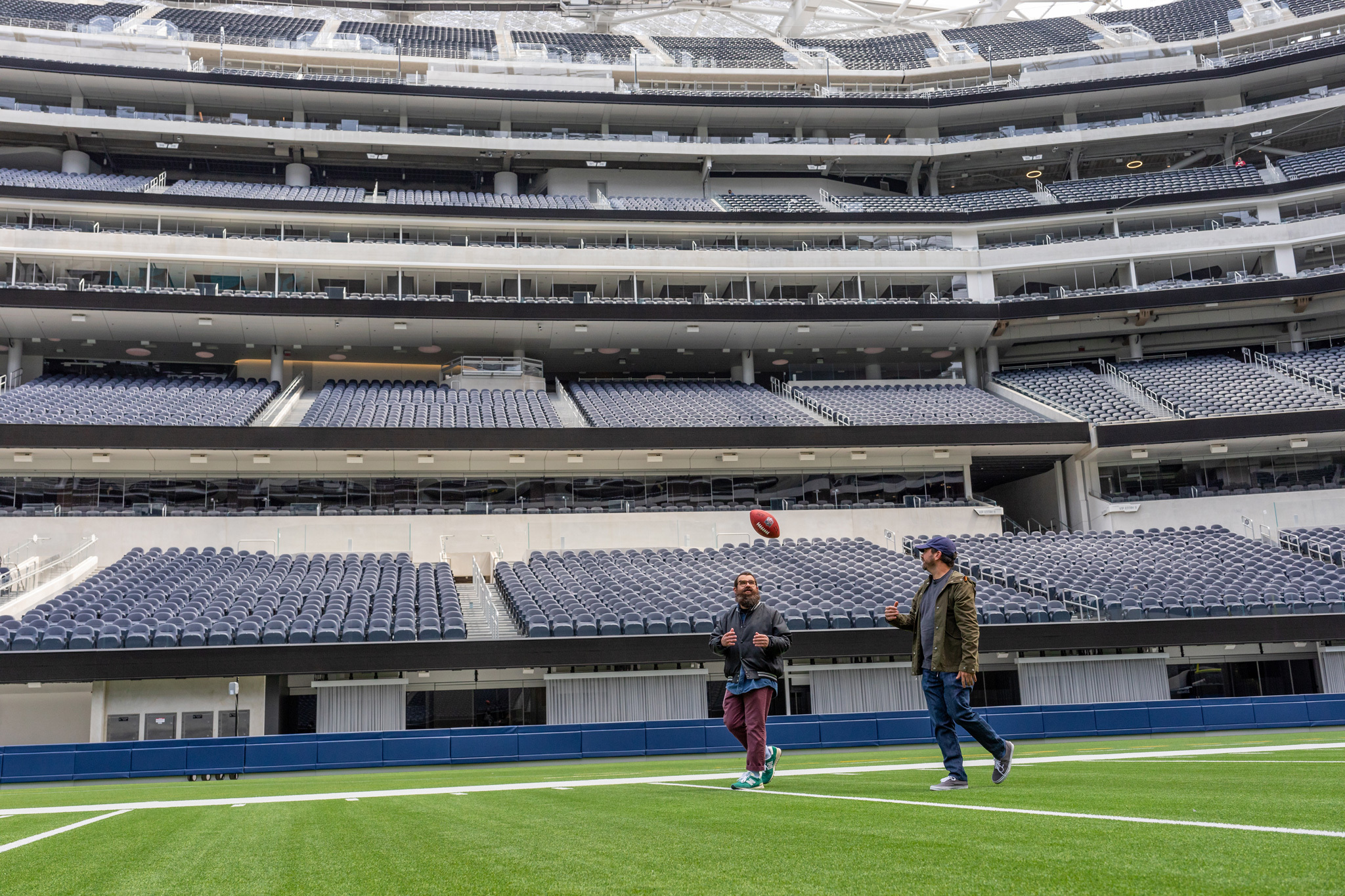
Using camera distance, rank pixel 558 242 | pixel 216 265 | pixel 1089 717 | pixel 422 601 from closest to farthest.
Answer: pixel 1089 717 → pixel 422 601 → pixel 216 265 → pixel 558 242

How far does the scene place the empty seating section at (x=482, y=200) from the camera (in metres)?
42.4

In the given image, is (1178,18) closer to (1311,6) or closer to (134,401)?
(1311,6)

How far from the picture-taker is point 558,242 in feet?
141

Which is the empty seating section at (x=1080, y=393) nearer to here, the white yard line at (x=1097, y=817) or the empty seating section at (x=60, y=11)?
the white yard line at (x=1097, y=817)

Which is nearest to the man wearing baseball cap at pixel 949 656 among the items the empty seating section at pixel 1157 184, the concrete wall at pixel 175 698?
the concrete wall at pixel 175 698

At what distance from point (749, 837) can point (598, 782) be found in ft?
19.9

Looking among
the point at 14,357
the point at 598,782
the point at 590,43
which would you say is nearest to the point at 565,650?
the point at 598,782

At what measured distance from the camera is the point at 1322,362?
39.0 m

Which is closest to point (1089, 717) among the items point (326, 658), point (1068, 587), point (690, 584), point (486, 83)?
point (1068, 587)

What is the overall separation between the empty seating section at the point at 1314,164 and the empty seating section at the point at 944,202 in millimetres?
11074

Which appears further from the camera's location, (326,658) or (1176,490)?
(1176,490)

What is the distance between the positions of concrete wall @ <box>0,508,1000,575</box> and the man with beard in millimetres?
23834

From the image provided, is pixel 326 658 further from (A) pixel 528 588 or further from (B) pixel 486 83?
(B) pixel 486 83

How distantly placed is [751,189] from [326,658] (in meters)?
35.9
